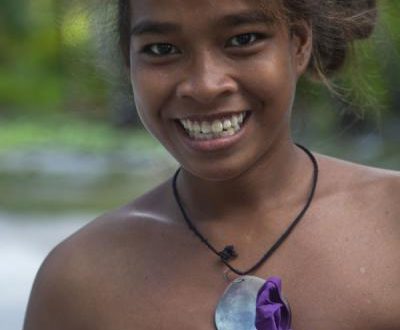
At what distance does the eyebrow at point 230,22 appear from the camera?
99.5 inches

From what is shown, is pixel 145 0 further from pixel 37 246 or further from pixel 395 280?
pixel 37 246

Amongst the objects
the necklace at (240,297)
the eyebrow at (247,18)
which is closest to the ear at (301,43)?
the eyebrow at (247,18)

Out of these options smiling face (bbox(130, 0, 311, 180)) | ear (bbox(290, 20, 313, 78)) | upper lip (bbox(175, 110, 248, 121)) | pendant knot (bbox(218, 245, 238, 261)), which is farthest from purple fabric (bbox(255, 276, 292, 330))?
ear (bbox(290, 20, 313, 78))

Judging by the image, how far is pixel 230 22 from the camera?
99.5 inches

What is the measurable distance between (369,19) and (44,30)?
961 cm

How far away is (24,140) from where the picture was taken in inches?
474

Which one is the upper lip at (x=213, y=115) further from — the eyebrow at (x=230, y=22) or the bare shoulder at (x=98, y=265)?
the bare shoulder at (x=98, y=265)

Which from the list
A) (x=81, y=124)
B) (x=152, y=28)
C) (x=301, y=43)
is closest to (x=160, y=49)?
(x=152, y=28)

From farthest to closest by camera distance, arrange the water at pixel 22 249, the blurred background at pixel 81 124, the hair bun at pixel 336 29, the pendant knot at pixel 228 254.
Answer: the water at pixel 22 249
the blurred background at pixel 81 124
the hair bun at pixel 336 29
the pendant knot at pixel 228 254

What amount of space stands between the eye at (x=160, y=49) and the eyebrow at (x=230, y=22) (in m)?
0.03

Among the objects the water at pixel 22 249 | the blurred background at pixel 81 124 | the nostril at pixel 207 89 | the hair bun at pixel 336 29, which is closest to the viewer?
the nostril at pixel 207 89

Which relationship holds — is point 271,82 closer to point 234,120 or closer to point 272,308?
point 234,120

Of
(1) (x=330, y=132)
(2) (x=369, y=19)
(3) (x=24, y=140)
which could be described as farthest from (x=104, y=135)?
(2) (x=369, y=19)

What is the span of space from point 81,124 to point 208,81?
10209 mm
